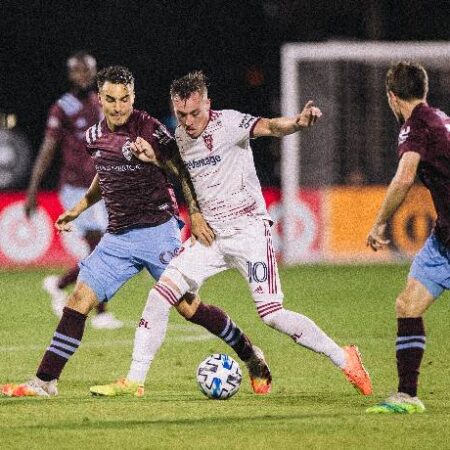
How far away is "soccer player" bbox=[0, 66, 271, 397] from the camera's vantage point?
903 centimetres

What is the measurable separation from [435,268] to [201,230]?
5.26 ft

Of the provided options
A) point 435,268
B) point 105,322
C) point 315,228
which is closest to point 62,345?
point 435,268

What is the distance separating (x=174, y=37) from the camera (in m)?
27.1

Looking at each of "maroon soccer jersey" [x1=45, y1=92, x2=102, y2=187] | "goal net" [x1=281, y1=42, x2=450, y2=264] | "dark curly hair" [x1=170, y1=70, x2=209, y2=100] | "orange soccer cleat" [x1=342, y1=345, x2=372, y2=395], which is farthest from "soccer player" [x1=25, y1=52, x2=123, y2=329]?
"goal net" [x1=281, y1=42, x2=450, y2=264]

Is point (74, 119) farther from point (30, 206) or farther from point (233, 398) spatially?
point (233, 398)

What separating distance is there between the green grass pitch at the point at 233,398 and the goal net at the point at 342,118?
3905 millimetres

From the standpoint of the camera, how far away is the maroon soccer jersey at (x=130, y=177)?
9.23 meters

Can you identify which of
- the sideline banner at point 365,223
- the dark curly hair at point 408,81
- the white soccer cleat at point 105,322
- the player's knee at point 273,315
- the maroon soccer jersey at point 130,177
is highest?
the dark curly hair at point 408,81

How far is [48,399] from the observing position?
888cm

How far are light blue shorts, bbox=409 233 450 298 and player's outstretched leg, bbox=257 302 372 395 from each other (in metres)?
0.95

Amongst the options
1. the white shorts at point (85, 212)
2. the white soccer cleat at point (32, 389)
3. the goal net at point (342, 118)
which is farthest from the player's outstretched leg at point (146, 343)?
the goal net at point (342, 118)

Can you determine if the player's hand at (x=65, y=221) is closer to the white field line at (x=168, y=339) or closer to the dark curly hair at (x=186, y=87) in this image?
the dark curly hair at (x=186, y=87)

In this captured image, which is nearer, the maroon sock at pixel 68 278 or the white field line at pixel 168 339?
the white field line at pixel 168 339

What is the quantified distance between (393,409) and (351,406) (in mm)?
474
